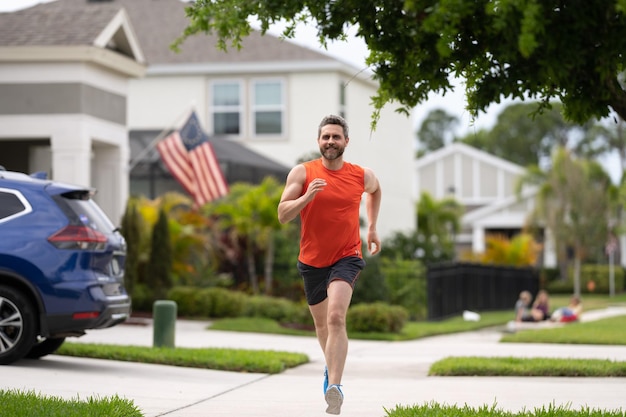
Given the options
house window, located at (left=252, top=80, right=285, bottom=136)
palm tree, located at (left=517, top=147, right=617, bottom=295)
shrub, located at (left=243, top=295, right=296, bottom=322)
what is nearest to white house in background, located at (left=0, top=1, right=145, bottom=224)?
shrub, located at (left=243, top=295, right=296, bottom=322)

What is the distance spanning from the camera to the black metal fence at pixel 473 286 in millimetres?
28938

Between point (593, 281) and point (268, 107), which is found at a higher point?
point (268, 107)

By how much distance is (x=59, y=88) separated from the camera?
21.3 m

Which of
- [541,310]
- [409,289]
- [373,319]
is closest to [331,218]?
[373,319]

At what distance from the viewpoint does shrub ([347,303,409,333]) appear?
20844 mm

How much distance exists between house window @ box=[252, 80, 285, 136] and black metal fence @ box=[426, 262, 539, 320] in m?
7.72

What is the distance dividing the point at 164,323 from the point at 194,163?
11.8m

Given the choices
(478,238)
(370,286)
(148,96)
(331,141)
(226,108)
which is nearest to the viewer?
(331,141)

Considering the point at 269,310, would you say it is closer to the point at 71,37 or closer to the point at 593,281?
the point at 71,37

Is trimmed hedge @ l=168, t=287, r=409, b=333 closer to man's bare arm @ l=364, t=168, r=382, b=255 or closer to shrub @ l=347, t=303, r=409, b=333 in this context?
shrub @ l=347, t=303, r=409, b=333


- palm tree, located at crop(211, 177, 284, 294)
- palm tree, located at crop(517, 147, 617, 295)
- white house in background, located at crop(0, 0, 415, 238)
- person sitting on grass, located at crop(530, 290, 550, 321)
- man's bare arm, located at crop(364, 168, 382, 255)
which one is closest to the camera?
man's bare arm, located at crop(364, 168, 382, 255)

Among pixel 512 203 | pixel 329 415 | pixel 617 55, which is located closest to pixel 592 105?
pixel 617 55

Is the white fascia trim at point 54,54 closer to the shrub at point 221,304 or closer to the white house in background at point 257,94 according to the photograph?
the shrub at point 221,304

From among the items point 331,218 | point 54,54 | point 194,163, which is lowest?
point 331,218
